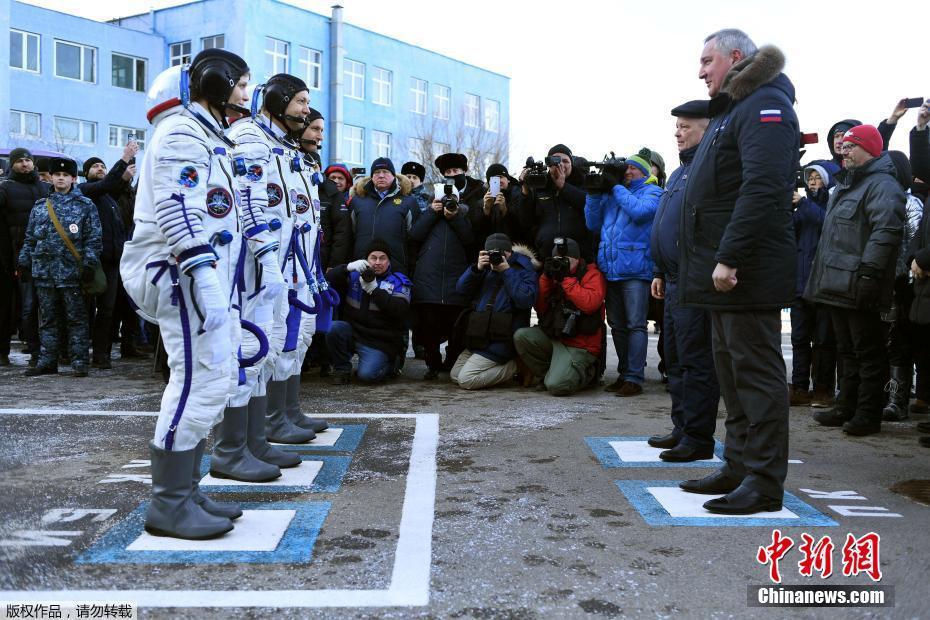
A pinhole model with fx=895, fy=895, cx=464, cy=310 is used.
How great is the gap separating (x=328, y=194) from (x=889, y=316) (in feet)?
17.9

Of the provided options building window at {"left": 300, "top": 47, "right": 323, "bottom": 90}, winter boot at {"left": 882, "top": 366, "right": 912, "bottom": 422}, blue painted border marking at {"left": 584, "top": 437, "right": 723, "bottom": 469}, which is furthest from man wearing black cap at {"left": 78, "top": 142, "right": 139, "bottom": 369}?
building window at {"left": 300, "top": 47, "right": 323, "bottom": 90}

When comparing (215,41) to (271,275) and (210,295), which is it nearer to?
(271,275)

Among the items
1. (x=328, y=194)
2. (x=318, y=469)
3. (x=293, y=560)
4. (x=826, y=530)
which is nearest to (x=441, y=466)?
(x=318, y=469)

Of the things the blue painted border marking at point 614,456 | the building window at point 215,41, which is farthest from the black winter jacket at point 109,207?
the building window at point 215,41

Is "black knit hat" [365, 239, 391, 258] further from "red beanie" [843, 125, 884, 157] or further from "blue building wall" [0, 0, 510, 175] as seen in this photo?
"blue building wall" [0, 0, 510, 175]

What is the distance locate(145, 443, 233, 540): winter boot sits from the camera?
3840mm

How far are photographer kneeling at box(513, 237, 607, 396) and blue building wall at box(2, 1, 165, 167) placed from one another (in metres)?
26.6

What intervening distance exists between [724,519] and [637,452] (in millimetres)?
1507

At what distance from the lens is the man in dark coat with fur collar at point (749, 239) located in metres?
4.19

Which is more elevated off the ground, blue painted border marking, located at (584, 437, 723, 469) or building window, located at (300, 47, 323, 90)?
building window, located at (300, 47, 323, 90)

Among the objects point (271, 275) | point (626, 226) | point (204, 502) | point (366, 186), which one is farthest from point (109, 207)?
point (204, 502)

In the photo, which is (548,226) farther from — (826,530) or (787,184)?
(826,530)

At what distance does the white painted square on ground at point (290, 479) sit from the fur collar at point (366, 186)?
4.37 metres

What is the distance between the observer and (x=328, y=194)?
934 cm
